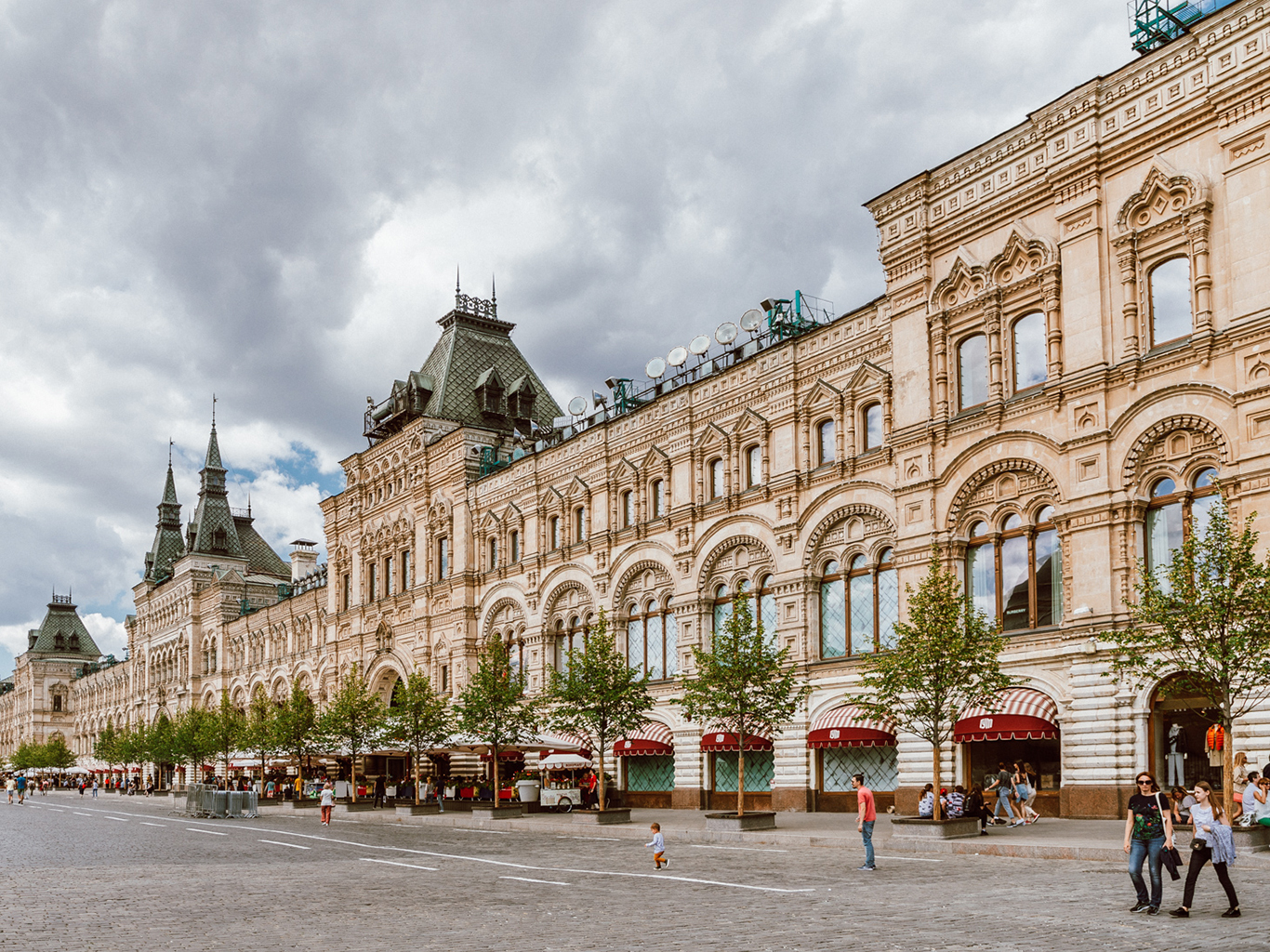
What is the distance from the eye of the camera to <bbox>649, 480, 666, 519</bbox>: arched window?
46594 millimetres

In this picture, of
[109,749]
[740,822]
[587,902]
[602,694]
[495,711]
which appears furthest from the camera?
[109,749]

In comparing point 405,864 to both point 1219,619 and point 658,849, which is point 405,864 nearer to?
point 658,849

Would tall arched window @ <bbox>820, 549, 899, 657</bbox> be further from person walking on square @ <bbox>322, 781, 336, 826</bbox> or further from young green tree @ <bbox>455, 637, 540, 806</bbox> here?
person walking on square @ <bbox>322, 781, 336, 826</bbox>

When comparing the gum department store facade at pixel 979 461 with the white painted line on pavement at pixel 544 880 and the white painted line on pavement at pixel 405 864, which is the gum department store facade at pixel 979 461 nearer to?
the white painted line on pavement at pixel 544 880

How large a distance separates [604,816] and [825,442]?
1308 cm

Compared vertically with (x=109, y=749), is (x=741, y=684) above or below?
above

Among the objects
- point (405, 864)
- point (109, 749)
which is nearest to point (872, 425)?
point (405, 864)

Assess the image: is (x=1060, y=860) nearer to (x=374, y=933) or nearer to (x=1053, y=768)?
(x=1053, y=768)

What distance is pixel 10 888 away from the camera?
2094cm

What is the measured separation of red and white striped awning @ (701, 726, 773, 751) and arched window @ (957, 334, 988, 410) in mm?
12247

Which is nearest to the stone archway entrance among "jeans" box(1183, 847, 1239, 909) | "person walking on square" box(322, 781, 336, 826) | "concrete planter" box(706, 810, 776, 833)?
"concrete planter" box(706, 810, 776, 833)

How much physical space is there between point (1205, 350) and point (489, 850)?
19340 millimetres

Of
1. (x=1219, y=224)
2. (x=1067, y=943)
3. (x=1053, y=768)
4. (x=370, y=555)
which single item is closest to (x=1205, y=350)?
(x=1219, y=224)

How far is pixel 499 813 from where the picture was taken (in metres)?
41.1
